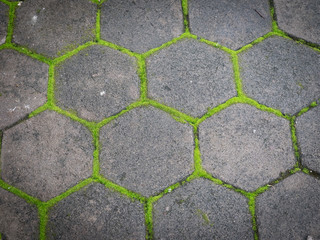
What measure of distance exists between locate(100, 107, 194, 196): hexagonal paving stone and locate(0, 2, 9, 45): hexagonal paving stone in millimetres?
918

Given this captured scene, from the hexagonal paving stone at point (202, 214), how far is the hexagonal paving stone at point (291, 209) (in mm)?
86

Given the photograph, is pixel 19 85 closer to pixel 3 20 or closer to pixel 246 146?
pixel 3 20

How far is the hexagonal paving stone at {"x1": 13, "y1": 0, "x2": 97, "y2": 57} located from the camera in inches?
68.8

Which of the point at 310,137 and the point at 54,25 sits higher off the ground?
the point at 54,25

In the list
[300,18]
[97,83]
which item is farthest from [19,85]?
[300,18]

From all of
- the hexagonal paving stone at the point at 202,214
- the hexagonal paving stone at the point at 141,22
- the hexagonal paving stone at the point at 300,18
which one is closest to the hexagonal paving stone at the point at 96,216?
the hexagonal paving stone at the point at 202,214

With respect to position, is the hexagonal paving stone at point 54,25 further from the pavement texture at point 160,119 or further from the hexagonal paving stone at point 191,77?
the hexagonal paving stone at point 191,77

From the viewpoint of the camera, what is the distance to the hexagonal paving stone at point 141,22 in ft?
5.78

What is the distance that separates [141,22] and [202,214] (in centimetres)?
123

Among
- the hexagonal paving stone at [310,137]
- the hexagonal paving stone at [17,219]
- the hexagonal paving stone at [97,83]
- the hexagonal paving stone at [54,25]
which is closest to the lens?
the hexagonal paving stone at [17,219]

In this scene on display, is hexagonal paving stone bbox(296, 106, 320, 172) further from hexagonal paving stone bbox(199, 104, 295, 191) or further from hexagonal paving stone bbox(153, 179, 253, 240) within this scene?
hexagonal paving stone bbox(153, 179, 253, 240)

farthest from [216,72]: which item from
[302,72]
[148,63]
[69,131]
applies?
[69,131]

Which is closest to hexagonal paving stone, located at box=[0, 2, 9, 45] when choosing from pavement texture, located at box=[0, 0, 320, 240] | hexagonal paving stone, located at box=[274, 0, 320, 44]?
pavement texture, located at box=[0, 0, 320, 240]

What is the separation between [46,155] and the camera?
149cm
